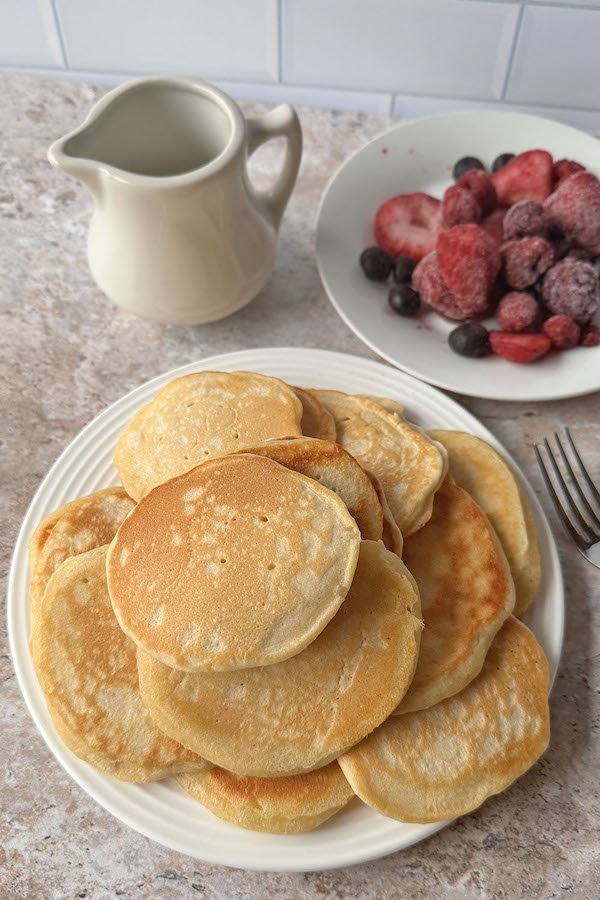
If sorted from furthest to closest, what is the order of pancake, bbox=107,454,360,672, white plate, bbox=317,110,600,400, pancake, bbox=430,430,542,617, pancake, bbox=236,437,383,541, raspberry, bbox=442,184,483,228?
raspberry, bbox=442,184,483,228, white plate, bbox=317,110,600,400, pancake, bbox=430,430,542,617, pancake, bbox=236,437,383,541, pancake, bbox=107,454,360,672

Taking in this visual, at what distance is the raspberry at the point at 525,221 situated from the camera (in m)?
1.37

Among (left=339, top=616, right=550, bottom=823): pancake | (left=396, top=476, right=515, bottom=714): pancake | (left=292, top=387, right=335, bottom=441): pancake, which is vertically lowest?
(left=339, top=616, right=550, bottom=823): pancake

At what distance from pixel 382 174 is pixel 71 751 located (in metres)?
1.16

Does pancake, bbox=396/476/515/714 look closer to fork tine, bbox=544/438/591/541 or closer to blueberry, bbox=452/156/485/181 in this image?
fork tine, bbox=544/438/591/541

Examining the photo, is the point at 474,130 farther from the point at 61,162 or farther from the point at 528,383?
the point at 61,162

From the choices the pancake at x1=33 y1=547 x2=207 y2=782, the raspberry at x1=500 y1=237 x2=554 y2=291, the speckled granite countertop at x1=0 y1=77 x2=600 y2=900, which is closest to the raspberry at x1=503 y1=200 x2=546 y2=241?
the raspberry at x1=500 y1=237 x2=554 y2=291

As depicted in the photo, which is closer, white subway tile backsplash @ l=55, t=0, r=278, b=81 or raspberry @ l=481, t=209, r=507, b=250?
raspberry @ l=481, t=209, r=507, b=250

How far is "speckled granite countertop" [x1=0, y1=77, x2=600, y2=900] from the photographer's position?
3.04 ft

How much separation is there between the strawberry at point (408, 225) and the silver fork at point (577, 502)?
0.44m

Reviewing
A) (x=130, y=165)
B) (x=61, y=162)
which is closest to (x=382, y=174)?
(x=130, y=165)

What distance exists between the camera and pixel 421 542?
1034mm

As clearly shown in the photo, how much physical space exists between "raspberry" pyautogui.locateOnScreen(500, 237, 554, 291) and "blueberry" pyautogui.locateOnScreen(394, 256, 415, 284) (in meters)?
0.16

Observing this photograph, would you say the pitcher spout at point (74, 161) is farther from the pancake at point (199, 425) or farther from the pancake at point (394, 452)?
the pancake at point (394, 452)

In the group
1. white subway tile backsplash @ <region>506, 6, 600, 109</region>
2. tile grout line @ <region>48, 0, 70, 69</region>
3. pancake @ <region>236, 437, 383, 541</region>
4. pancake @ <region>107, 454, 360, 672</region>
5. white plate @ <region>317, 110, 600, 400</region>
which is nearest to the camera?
pancake @ <region>107, 454, 360, 672</region>
